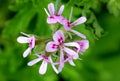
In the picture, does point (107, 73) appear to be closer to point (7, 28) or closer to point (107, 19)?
point (107, 19)

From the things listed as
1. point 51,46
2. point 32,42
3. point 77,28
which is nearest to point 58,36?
point 51,46

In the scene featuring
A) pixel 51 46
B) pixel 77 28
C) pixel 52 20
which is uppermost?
pixel 52 20

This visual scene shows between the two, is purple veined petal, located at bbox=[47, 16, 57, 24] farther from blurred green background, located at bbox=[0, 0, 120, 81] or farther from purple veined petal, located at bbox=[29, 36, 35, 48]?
blurred green background, located at bbox=[0, 0, 120, 81]

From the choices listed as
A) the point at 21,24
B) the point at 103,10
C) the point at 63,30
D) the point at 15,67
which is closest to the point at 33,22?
the point at 21,24

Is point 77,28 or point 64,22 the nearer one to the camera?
point 64,22

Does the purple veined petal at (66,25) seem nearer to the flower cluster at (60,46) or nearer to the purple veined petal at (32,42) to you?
the flower cluster at (60,46)

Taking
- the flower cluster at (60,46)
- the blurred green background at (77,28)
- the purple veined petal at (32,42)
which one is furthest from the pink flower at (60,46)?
the blurred green background at (77,28)

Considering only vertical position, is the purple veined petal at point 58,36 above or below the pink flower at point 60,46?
above

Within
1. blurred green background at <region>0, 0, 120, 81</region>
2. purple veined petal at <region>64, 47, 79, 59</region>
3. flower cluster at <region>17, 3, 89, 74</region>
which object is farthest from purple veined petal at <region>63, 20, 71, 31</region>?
blurred green background at <region>0, 0, 120, 81</region>

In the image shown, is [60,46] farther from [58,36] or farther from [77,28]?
[77,28]
